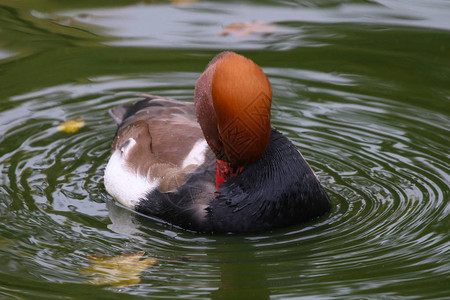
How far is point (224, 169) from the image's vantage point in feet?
18.5

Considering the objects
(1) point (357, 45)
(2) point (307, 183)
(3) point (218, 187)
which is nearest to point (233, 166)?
(3) point (218, 187)

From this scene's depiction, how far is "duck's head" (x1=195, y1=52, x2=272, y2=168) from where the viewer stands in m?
5.02

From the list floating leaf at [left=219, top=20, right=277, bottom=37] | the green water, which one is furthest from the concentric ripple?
floating leaf at [left=219, top=20, right=277, bottom=37]

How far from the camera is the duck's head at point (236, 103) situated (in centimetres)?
502

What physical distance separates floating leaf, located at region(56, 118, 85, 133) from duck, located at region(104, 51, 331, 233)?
3.67 ft

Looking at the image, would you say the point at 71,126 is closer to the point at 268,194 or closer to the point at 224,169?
the point at 224,169

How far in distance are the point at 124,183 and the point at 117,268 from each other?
1.25m

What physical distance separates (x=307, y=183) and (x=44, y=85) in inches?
151

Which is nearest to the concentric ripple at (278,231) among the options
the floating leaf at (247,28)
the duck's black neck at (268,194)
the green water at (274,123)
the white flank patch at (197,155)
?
the green water at (274,123)

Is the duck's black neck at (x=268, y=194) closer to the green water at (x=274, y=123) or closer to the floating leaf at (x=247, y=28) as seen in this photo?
the green water at (x=274, y=123)

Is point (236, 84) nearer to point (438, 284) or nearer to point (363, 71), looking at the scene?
point (438, 284)

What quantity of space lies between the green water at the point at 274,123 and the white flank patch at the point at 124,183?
0.10 meters

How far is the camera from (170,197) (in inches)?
229

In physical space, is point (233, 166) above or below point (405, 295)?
above
